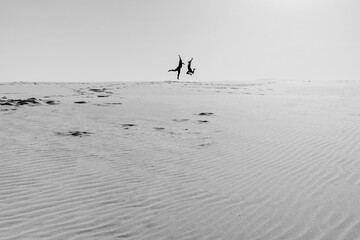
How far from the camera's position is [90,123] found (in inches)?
436

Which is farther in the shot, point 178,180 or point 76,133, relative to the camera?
point 76,133

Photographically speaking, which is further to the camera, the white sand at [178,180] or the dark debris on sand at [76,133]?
the dark debris on sand at [76,133]

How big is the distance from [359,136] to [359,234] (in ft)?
19.3

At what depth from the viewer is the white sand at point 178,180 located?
423cm

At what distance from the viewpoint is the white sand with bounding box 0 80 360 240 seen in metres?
4.23

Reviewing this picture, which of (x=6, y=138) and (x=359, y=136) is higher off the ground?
(x=359, y=136)

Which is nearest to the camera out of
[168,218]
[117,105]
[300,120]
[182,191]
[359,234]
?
[359,234]

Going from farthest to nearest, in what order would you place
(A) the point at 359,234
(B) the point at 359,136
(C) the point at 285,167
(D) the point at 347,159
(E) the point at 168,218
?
(B) the point at 359,136
(D) the point at 347,159
(C) the point at 285,167
(E) the point at 168,218
(A) the point at 359,234

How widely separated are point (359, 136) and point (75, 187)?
23.5 ft

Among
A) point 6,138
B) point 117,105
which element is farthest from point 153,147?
point 117,105

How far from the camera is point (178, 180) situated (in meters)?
5.89

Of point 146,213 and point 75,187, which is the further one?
point 75,187

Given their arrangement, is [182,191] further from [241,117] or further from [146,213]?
[241,117]

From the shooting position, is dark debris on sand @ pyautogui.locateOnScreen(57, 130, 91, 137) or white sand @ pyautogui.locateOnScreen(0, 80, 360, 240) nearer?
white sand @ pyautogui.locateOnScreen(0, 80, 360, 240)
